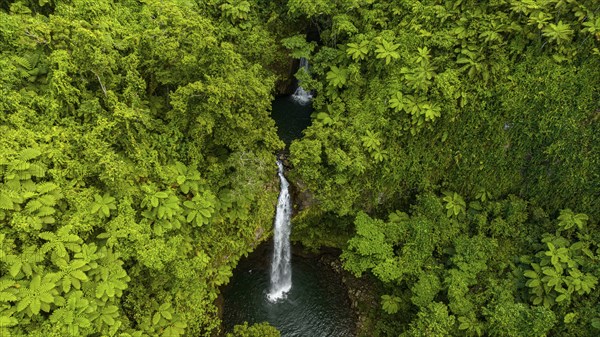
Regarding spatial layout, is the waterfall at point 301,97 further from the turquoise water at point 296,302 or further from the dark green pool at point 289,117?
the turquoise water at point 296,302

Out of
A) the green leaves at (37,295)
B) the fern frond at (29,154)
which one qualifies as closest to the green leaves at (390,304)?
the green leaves at (37,295)

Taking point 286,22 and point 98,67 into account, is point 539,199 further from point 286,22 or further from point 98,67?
point 98,67

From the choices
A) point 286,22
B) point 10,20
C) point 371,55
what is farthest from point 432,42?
point 10,20

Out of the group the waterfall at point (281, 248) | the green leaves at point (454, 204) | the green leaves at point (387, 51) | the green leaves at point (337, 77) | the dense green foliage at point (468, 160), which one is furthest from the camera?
the waterfall at point (281, 248)

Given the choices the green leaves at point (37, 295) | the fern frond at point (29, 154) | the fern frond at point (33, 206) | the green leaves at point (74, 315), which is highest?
the fern frond at point (29, 154)

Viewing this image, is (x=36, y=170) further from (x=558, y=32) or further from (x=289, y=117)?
(x=558, y=32)

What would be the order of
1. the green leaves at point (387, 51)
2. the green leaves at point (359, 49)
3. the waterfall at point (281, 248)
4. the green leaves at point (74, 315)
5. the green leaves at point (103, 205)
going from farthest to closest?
the waterfall at point (281, 248) → the green leaves at point (359, 49) → the green leaves at point (387, 51) → the green leaves at point (103, 205) → the green leaves at point (74, 315)
